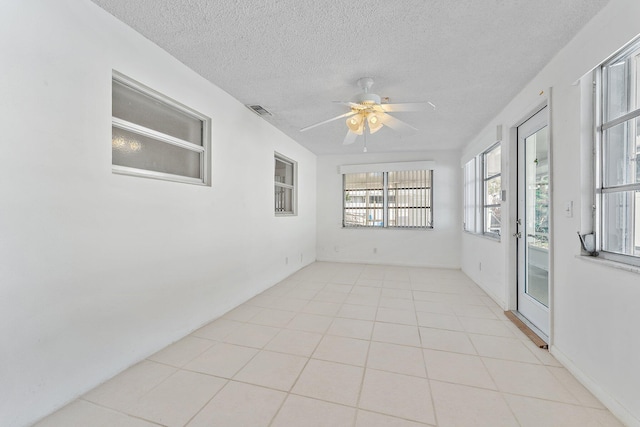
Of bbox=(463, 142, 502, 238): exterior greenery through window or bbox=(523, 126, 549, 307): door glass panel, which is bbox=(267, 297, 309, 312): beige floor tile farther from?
bbox=(463, 142, 502, 238): exterior greenery through window

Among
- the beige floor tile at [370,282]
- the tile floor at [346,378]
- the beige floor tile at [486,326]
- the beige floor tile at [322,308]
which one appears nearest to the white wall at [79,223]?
the tile floor at [346,378]

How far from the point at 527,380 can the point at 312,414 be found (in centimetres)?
150

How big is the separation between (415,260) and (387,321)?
3.04 meters

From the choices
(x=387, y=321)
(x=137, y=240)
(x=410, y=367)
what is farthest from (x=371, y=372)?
(x=137, y=240)

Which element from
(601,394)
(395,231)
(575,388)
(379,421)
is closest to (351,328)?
(379,421)

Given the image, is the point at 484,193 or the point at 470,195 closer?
the point at 484,193

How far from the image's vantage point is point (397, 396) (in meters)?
1.67

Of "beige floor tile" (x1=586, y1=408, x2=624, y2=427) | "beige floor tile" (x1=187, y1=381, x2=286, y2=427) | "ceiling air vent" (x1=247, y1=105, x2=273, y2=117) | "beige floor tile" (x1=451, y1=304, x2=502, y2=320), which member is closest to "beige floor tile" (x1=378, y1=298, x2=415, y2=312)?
"beige floor tile" (x1=451, y1=304, x2=502, y2=320)

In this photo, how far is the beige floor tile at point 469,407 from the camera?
1.46 meters

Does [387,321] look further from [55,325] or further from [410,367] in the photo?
[55,325]

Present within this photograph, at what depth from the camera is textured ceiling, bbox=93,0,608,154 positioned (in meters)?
1.68

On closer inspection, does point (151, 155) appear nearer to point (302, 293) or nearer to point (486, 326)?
point (302, 293)

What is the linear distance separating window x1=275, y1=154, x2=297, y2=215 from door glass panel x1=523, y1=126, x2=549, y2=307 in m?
3.30

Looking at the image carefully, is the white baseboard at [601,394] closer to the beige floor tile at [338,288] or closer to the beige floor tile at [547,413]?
the beige floor tile at [547,413]
